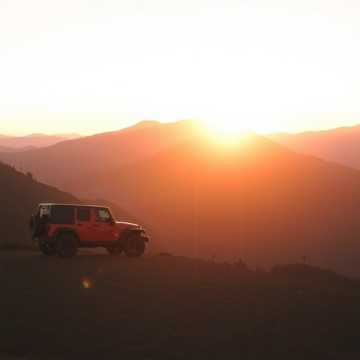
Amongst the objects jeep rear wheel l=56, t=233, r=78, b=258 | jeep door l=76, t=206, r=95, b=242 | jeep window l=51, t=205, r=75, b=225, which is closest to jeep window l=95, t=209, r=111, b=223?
jeep door l=76, t=206, r=95, b=242

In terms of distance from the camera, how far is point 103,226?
25.3 m

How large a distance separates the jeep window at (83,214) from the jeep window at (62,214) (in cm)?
23

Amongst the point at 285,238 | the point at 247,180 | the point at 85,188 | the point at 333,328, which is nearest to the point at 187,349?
the point at 333,328

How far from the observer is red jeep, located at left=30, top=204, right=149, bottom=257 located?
24.4m

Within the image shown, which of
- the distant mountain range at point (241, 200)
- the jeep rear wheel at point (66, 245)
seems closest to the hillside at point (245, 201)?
the distant mountain range at point (241, 200)

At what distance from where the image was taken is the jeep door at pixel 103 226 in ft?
82.8

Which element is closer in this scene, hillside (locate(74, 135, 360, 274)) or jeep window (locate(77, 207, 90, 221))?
jeep window (locate(77, 207, 90, 221))

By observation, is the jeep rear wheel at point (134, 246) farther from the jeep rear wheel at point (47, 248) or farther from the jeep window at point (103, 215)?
the jeep rear wheel at point (47, 248)

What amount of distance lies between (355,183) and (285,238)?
112ft

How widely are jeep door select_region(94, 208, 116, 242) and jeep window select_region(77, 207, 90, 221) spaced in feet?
1.01

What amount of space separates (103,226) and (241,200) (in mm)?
71683

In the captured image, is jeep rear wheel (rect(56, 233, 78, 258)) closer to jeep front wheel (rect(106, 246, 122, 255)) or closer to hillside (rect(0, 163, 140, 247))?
jeep front wheel (rect(106, 246, 122, 255))

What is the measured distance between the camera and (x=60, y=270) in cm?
2202

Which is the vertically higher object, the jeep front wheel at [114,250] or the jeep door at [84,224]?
the jeep door at [84,224]
